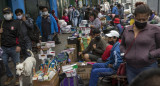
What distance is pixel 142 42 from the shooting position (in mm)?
2982

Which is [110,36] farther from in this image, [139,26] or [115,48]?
[139,26]

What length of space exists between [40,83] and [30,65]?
2.60ft

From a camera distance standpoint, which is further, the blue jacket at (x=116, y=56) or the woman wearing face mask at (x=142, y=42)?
the blue jacket at (x=116, y=56)

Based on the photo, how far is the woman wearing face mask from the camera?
297 centimetres

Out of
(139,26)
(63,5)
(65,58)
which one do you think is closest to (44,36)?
(65,58)

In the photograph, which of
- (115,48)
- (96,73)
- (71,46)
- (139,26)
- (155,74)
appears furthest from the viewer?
(71,46)

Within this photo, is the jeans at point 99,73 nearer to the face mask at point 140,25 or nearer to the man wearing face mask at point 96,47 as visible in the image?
the man wearing face mask at point 96,47

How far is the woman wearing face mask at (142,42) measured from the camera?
2973 millimetres

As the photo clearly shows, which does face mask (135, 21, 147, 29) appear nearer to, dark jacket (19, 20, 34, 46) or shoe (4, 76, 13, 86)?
dark jacket (19, 20, 34, 46)

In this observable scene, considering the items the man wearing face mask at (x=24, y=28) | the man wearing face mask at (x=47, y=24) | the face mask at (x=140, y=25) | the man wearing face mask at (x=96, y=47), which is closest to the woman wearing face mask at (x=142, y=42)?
the face mask at (x=140, y=25)

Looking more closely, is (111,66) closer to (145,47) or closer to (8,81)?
(145,47)

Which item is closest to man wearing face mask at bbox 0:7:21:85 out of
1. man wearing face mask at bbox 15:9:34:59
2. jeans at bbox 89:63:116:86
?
man wearing face mask at bbox 15:9:34:59

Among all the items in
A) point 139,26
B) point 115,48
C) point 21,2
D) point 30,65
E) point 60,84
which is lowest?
point 60,84

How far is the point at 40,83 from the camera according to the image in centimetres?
468
